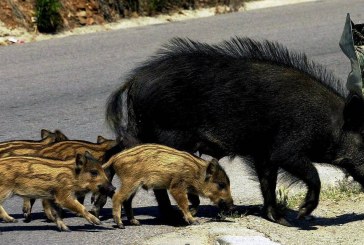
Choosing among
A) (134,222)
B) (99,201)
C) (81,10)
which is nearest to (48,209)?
(99,201)

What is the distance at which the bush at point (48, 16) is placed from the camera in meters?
15.8

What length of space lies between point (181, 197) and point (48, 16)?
25.3ft

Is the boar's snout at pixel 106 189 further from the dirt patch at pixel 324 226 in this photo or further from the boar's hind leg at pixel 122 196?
the dirt patch at pixel 324 226

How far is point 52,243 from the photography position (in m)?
8.23

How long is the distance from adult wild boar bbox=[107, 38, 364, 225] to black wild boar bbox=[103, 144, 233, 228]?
0.29 metres

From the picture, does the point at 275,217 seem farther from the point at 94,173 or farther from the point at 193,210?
the point at 94,173

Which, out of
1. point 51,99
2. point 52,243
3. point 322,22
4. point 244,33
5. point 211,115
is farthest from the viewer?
point 322,22

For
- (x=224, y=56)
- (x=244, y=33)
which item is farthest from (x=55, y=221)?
(x=244, y=33)

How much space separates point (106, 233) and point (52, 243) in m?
0.48

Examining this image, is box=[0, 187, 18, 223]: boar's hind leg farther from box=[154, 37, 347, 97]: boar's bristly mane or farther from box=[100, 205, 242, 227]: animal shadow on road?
box=[154, 37, 347, 97]: boar's bristly mane

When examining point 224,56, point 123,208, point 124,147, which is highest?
point 224,56

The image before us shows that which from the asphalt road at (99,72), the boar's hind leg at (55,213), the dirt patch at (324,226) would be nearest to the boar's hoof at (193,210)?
the asphalt road at (99,72)

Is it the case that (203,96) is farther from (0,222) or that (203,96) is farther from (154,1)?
(154,1)

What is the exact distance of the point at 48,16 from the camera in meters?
15.8
